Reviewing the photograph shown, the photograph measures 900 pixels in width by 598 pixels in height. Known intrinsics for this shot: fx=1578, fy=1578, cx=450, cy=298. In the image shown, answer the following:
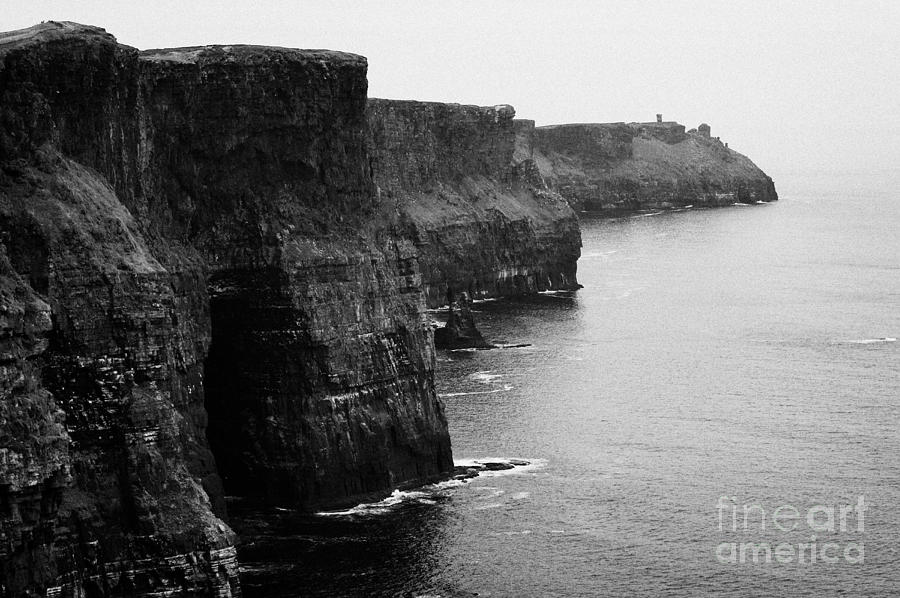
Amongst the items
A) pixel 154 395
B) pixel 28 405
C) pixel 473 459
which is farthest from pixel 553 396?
pixel 28 405

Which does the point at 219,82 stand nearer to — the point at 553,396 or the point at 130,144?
the point at 130,144

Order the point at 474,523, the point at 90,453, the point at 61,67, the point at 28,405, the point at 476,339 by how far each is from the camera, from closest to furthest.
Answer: the point at 28,405 < the point at 90,453 < the point at 61,67 < the point at 474,523 < the point at 476,339

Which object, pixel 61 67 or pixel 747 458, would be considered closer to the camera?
pixel 61 67

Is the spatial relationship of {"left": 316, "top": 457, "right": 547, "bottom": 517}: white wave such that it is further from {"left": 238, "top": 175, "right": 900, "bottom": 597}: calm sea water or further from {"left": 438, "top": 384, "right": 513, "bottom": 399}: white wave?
{"left": 438, "top": 384, "right": 513, "bottom": 399}: white wave

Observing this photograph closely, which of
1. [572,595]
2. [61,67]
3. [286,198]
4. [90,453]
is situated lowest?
[572,595]

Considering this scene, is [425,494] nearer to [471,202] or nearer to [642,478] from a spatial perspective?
[642,478]

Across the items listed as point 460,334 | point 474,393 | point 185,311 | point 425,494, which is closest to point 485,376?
point 474,393

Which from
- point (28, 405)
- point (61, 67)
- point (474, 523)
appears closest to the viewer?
point (28, 405)

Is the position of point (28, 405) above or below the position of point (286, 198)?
below
